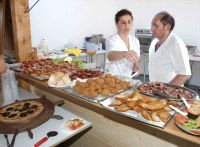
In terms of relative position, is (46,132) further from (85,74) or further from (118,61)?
(118,61)

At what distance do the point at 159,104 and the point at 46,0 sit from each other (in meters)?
3.56

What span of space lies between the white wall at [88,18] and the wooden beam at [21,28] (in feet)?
5.50

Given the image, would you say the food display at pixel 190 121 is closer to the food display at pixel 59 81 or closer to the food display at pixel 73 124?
the food display at pixel 73 124

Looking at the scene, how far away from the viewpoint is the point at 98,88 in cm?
141

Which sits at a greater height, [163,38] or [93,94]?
[163,38]

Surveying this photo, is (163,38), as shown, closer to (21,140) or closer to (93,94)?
(93,94)

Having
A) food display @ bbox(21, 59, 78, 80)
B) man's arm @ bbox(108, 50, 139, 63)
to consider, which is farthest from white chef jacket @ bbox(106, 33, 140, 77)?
food display @ bbox(21, 59, 78, 80)

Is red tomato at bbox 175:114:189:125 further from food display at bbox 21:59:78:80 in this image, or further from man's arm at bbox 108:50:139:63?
food display at bbox 21:59:78:80

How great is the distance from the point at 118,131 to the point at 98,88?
1.07 feet

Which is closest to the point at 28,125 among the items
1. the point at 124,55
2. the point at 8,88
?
the point at 8,88

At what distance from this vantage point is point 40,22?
3934 millimetres

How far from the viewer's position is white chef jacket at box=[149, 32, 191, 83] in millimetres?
1833

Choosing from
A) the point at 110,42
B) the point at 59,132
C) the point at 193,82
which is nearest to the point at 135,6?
the point at 193,82

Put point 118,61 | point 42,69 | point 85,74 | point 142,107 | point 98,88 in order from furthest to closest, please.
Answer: point 118,61, point 42,69, point 85,74, point 98,88, point 142,107
